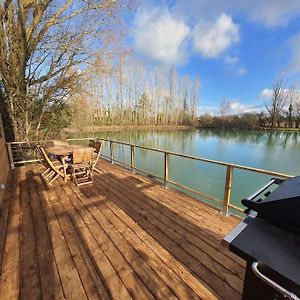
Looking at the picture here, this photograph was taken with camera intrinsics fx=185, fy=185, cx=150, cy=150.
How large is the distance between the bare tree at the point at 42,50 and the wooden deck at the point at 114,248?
3.58 meters

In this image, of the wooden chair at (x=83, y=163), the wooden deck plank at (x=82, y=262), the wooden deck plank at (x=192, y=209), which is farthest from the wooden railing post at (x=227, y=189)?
the wooden chair at (x=83, y=163)

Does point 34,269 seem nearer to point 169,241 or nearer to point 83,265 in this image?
point 83,265

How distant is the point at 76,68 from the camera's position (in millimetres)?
6434

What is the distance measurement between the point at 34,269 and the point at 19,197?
203 cm

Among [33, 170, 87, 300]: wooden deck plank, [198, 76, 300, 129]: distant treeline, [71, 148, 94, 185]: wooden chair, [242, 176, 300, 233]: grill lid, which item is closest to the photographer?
[242, 176, 300, 233]: grill lid

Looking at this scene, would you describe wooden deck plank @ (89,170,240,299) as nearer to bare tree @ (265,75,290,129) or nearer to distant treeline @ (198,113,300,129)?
distant treeline @ (198,113,300,129)

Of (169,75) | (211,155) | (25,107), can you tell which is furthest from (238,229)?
(169,75)

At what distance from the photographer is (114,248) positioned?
1.94m

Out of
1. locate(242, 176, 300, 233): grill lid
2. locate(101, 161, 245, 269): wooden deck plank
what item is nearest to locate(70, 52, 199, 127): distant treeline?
locate(101, 161, 245, 269): wooden deck plank

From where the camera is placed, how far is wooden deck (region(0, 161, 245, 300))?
148 cm

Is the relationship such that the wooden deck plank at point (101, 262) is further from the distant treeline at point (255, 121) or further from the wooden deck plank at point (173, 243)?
the distant treeline at point (255, 121)

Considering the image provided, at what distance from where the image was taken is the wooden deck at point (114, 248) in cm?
148

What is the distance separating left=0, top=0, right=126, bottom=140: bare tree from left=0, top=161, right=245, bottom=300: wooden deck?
358cm

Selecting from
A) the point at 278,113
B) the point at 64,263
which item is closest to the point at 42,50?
the point at 64,263
